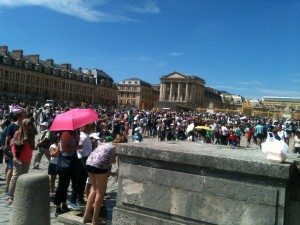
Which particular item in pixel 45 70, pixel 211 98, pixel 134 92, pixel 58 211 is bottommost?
pixel 58 211

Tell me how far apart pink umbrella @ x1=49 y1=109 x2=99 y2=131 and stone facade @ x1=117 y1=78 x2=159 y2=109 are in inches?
5807

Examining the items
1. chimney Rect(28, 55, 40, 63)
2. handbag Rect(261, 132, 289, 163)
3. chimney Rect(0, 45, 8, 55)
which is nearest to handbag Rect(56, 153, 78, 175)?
handbag Rect(261, 132, 289, 163)

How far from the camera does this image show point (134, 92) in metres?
159

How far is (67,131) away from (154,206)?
281cm

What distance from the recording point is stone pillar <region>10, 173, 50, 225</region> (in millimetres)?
5781

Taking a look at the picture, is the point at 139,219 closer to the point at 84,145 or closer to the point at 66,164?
the point at 66,164

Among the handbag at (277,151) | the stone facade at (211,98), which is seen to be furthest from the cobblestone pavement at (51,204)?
the stone facade at (211,98)

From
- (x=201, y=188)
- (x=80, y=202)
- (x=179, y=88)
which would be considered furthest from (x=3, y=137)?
(x=179, y=88)

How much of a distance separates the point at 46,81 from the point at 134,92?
186 ft

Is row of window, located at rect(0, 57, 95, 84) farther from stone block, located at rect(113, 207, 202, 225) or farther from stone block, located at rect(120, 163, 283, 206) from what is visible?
stone block, located at rect(120, 163, 283, 206)

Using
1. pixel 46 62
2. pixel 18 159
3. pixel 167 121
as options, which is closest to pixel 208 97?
pixel 46 62

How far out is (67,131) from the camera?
7727 mm

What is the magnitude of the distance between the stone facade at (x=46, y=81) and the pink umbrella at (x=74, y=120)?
81.8m

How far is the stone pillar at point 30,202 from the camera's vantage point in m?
5.78
